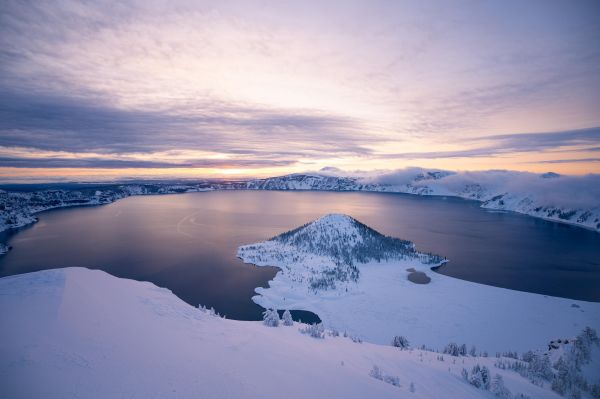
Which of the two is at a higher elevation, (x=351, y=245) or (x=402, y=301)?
(x=351, y=245)

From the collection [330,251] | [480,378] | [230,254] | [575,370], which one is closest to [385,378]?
[480,378]

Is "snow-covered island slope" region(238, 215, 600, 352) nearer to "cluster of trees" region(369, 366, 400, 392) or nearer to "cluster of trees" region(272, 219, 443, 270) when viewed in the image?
"cluster of trees" region(272, 219, 443, 270)

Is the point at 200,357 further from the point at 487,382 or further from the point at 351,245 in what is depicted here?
the point at 351,245

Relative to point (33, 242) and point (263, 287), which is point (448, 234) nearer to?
point (263, 287)

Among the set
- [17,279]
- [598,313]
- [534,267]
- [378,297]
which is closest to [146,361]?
[17,279]

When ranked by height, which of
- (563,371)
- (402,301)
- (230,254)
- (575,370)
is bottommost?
(230,254)
